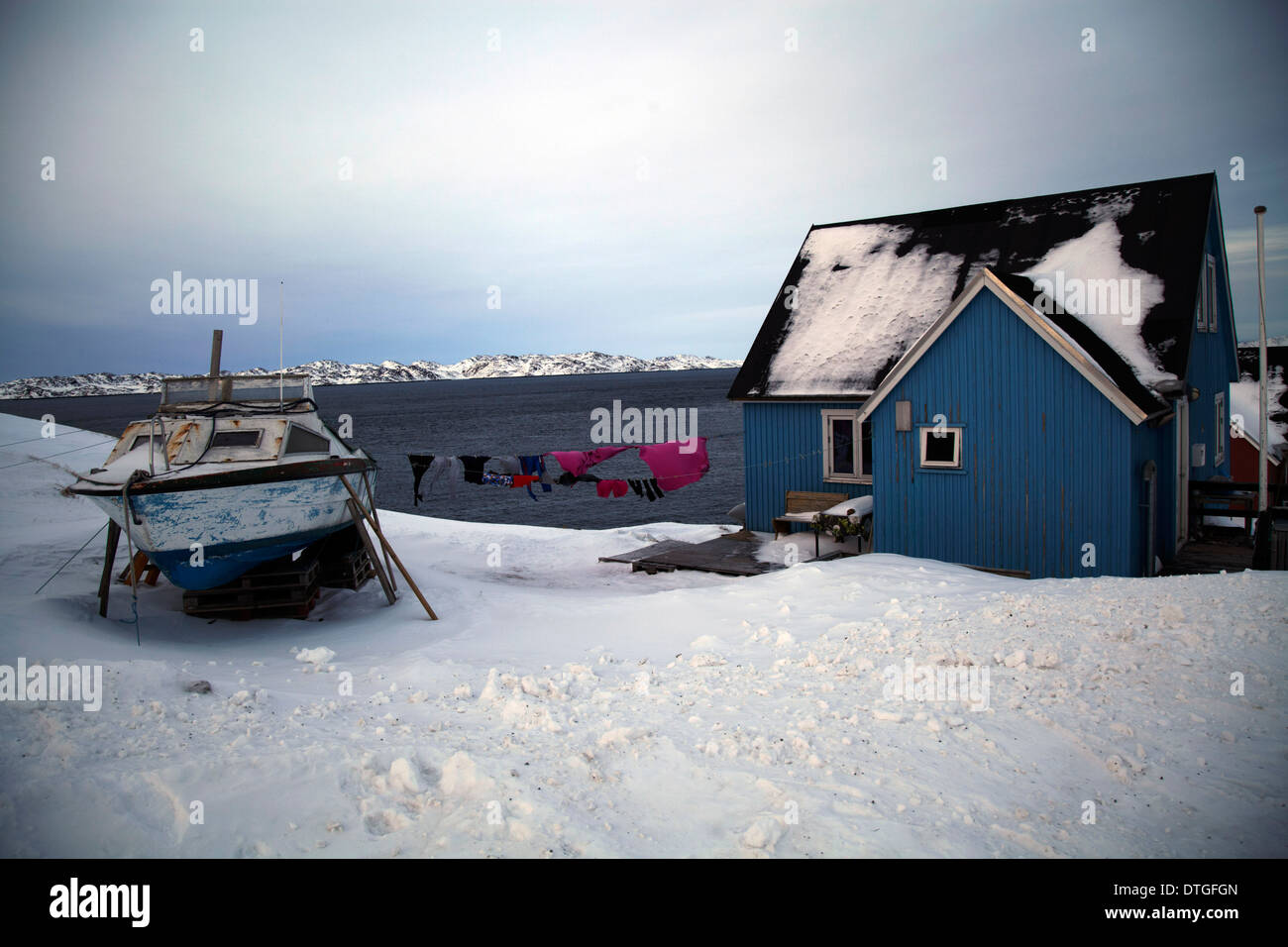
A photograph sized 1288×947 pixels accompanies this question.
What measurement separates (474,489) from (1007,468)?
3852 cm

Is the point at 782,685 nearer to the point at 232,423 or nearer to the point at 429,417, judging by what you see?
the point at 232,423

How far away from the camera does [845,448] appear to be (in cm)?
1827

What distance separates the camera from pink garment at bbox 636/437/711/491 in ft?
66.0

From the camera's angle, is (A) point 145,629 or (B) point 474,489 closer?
(A) point 145,629

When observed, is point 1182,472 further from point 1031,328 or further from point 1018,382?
point 1031,328

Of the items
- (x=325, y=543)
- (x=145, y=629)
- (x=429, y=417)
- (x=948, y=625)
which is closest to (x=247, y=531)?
(x=145, y=629)

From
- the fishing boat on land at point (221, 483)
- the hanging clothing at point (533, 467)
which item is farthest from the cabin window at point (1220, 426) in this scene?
the fishing boat on land at point (221, 483)

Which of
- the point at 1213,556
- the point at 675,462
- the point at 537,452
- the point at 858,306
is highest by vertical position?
the point at 858,306

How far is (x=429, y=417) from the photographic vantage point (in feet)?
417

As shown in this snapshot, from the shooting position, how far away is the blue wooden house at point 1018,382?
45.0ft

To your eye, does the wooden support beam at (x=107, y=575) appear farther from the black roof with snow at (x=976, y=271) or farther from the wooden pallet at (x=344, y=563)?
the black roof with snow at (x=976, y=271)

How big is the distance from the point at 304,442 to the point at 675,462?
29.5ft

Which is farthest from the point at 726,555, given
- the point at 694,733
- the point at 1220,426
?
the point at 1220,426

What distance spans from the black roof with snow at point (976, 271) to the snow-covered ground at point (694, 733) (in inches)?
251
